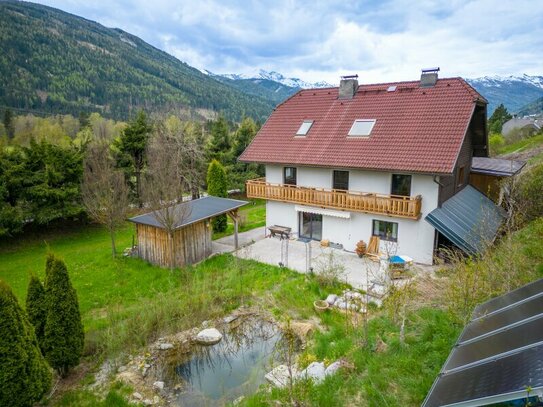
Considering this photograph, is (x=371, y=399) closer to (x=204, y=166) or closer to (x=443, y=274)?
(x=443, y=274)

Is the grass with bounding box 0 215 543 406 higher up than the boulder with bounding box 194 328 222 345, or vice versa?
the grass with bounding box 0 215 543 406

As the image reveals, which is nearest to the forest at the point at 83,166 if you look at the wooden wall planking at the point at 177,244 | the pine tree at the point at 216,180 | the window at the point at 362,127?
the wooden wall planking at the point at 177,244

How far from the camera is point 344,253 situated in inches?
707

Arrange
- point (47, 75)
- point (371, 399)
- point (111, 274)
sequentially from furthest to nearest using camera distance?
point (47, 75), point (111, 274), point (371, 399)

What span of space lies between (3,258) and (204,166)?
17.7 metres

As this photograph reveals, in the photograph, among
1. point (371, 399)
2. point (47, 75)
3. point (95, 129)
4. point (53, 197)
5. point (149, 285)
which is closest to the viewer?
point (371, 399)

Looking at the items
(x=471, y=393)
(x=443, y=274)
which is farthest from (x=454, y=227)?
(x=471, y=393)

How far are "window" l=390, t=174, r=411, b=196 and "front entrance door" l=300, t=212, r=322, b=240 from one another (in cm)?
459

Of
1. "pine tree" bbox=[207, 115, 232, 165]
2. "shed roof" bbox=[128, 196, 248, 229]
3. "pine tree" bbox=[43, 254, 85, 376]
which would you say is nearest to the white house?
"shed roof" bbox=[128, 196, 248, 229]

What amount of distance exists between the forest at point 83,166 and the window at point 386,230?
10877 mm

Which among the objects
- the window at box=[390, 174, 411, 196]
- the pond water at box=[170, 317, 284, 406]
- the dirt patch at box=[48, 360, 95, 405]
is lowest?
the pond water at box=[170, 317, 284, 406]

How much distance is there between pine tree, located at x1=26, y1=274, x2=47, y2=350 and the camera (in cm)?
874

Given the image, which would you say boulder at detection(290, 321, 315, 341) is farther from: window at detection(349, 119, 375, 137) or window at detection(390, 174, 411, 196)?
window at detection(349, 119, 375, 137)

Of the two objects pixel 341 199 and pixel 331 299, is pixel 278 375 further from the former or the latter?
pixel 341 199
